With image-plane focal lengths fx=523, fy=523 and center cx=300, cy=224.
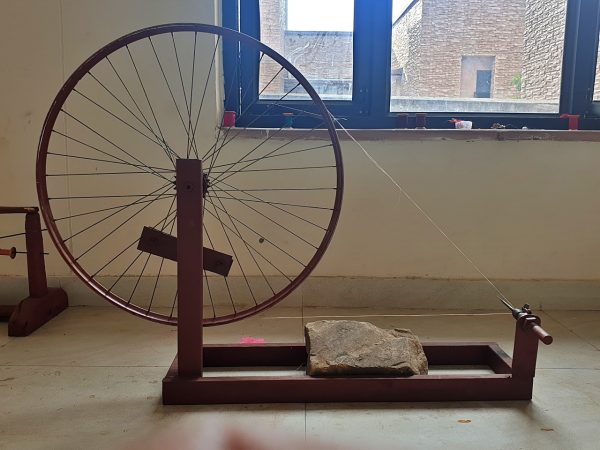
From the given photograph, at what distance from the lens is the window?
198 centimetres

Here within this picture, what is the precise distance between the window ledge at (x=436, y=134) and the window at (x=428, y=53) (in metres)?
0.12

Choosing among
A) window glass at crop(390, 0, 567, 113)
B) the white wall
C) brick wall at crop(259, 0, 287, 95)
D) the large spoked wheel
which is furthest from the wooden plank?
window glass at crop(390, 0, 567, 113)

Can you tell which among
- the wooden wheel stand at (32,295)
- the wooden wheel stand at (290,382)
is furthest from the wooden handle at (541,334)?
the wooden wheel stand at (32,295)

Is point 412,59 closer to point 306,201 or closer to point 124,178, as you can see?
point 306,201

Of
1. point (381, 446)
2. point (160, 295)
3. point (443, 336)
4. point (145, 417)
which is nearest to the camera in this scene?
point (381, 446)

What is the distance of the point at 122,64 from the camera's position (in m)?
1.88

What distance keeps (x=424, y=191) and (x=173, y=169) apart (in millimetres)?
934

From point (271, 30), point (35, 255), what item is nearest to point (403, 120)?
point (271, 30)

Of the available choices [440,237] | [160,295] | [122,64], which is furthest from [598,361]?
[122,64]

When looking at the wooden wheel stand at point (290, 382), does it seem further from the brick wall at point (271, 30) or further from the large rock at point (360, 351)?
the brick wall at point (271, 30)

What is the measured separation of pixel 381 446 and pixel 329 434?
113 mm

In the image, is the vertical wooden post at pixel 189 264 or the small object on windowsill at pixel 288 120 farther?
the small object on windowsill at pixel 288 120

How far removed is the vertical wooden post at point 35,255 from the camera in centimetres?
174

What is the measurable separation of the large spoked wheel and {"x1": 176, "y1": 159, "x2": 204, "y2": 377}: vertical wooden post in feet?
2.01
